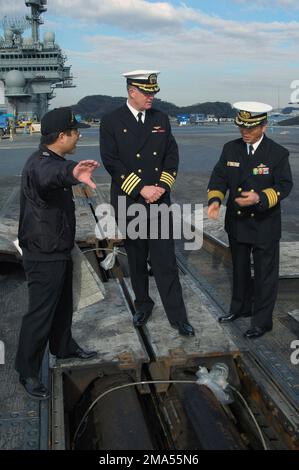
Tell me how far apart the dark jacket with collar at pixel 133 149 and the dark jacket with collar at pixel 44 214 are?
909 mm

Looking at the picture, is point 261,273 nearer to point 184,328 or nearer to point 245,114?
point 184,328

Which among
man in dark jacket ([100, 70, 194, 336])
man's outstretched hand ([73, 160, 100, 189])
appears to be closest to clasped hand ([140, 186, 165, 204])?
man in dark jacket ([100, 70, 194, 336])

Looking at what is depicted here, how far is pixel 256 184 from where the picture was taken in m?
4.04

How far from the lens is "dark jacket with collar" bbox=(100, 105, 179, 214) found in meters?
3.97

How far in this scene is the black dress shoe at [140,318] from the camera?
4078mm

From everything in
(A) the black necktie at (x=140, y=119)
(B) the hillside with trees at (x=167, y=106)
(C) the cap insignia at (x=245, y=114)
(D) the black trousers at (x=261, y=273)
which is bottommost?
(B) the hillside with trees at (x=167, y=106)

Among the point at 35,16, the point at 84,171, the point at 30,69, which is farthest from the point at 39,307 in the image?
the point at 35,16

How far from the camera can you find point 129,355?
135 inches

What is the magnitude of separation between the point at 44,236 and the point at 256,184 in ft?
6.12

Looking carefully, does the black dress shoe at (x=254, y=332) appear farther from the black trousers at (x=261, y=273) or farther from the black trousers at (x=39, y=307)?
the black trousers at (x=39, y=307)

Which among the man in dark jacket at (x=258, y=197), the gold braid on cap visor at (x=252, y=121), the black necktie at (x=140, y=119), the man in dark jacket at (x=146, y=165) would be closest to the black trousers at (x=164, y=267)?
the man in dark jacket at (x=146, y=165)

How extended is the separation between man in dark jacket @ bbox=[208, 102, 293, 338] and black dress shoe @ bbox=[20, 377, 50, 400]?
173 centimetres

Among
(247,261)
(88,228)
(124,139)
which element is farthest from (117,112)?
(88,228)
